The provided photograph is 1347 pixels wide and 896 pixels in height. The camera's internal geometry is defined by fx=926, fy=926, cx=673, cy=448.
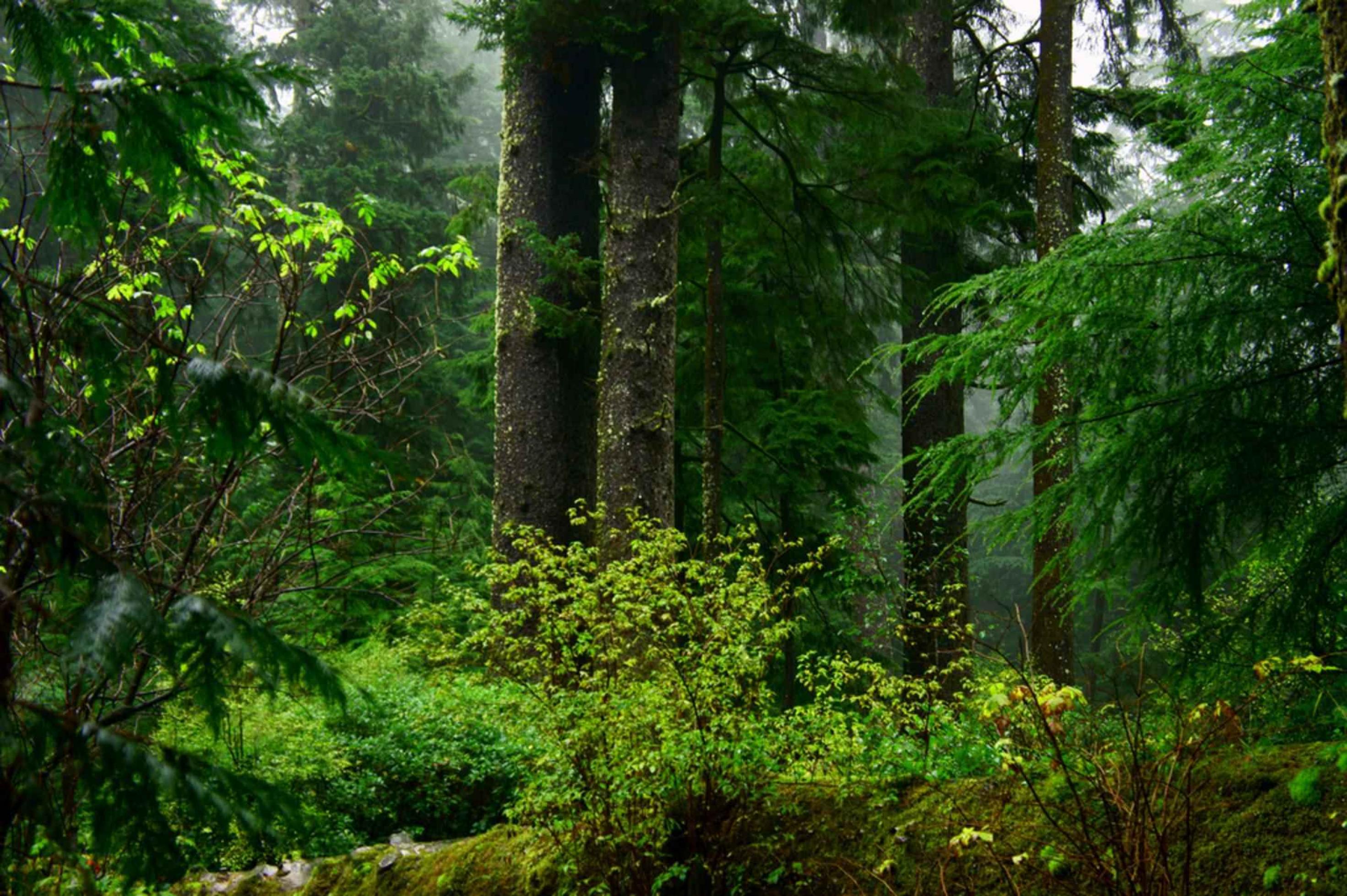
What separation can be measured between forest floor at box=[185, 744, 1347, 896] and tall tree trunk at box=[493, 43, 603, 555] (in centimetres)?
339

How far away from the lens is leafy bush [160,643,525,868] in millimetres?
5449

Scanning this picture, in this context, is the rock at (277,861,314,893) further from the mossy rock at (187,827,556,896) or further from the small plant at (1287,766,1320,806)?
the small plant at (1287,766,1320,806)

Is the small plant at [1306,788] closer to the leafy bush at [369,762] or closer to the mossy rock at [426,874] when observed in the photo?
the mossy rock at [426,874]

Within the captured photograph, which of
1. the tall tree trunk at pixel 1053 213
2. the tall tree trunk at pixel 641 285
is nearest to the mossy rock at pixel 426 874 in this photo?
the tall tree trunk at pixel 641 285

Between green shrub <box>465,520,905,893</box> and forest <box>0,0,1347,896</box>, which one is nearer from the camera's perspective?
forest <box>0,0,1347,896</box>

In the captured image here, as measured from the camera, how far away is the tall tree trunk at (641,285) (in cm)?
702

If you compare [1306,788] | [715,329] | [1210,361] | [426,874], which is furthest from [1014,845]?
[715,329]

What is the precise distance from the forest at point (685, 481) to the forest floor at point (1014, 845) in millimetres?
22

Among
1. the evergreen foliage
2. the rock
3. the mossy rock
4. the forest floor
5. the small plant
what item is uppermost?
the evergreen foliage

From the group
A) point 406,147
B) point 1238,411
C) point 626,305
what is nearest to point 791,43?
point 626,305

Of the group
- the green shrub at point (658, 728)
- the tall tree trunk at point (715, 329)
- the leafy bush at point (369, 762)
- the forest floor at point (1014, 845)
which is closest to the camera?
the forest floor at point (1014, 845)

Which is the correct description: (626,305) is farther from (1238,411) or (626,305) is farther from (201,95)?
(201,95)

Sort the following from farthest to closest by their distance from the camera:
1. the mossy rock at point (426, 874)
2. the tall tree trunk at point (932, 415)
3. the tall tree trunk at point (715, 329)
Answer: the tall tree trunk at point (932, 415) < the tall tree trunk at point (715, 329) < the mossy rock at point (426, 874)

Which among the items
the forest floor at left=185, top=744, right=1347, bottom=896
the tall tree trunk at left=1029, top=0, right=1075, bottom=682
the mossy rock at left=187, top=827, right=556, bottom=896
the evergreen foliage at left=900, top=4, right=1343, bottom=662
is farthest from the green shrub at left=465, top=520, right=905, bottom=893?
the tall tree trunk at left=1029, top=0, right=1075, bottom=682
